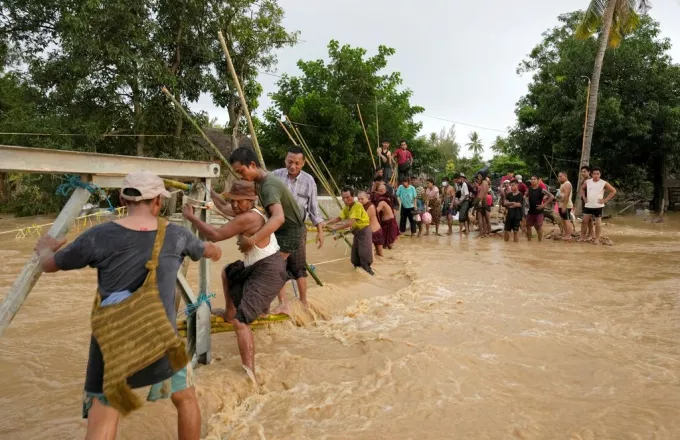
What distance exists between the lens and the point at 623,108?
18.2 meters

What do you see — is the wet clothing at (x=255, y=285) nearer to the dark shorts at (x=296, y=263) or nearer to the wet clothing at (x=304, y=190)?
the dark shorts at (x=296, y=263)

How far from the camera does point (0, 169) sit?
2174mm

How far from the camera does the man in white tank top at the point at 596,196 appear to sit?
1031 centimetres

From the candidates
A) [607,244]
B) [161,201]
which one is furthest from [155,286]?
[607,244]

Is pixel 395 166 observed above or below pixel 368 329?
above

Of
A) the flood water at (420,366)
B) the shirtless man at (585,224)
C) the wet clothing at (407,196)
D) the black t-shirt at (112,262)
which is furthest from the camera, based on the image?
the wet clothing at (407,196)

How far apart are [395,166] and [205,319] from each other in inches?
438

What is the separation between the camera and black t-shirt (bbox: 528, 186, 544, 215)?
11242 millimetres

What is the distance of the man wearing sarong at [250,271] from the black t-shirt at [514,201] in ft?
29.7

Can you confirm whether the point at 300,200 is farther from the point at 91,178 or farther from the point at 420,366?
the point at 91,178

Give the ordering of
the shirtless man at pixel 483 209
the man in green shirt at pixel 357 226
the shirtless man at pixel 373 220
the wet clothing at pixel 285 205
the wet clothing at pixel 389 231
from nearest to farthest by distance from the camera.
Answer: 1. the wet clothing at pixel 285 205
2. the man in green shirt at pixel 357 226
3. the shirtless man at pixel 373 220
4. the wet clothing at pixel 389 231
5. the shirtless man at pixel 483 209

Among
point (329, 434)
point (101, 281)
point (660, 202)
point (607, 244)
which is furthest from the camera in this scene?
point (660, 202)

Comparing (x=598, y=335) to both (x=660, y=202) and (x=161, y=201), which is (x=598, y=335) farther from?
(x=660, y=202)

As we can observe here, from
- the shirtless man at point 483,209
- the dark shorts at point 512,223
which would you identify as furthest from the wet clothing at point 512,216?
the shirtless man at point 483,209
